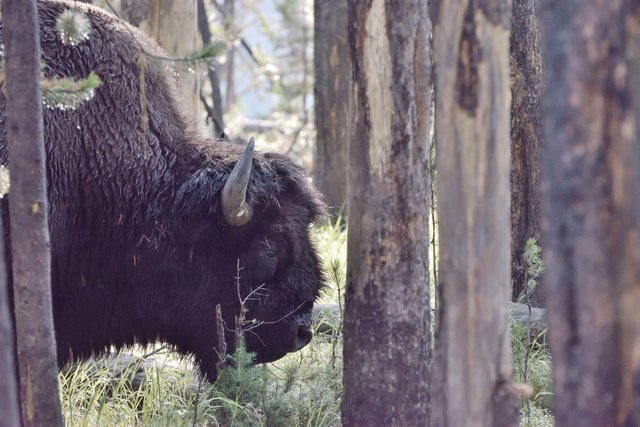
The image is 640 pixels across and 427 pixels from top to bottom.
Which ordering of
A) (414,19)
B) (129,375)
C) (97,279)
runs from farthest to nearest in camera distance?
1. (129,375)
2. (97,279)
3. (414,19)

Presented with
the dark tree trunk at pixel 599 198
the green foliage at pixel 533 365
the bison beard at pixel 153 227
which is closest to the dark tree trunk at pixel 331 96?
the green foliage at pixel 533 365

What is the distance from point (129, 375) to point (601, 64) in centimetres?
420

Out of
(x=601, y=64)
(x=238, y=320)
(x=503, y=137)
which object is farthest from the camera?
(x=238, y=320)

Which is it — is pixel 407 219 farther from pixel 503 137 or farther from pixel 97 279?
pixel 97 279

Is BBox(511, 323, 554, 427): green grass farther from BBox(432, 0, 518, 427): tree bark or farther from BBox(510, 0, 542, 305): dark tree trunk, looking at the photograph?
BBox(432, 0, 518, 427): tree bark

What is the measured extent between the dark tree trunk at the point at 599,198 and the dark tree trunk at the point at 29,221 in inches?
78.0

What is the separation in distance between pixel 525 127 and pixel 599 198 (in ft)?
13.4

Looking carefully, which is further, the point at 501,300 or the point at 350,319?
the point at 350,319

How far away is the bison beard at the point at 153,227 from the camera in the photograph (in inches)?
207

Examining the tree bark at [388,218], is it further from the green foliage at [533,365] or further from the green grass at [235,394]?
the green foliage at [533,365]

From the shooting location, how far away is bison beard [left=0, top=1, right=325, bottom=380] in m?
5.25

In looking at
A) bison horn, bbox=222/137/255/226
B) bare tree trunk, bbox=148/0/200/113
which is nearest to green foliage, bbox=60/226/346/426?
bison horn, bbox=222/137/255/226

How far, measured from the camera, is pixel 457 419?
10.2ft

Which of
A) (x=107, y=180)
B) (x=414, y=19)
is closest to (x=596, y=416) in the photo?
(x=414, y=19)
